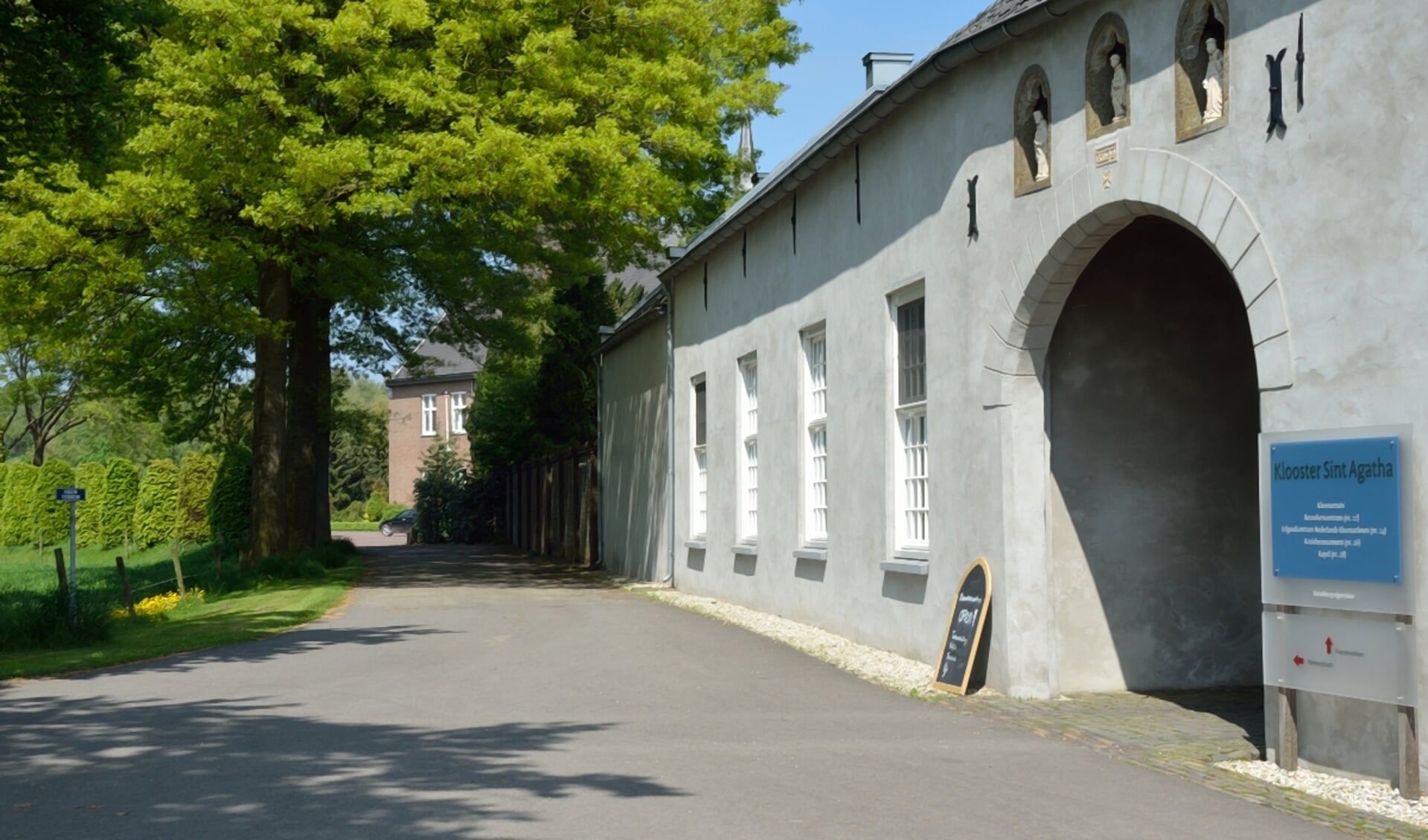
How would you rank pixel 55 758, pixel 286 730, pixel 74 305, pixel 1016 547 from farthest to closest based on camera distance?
pixel 74 305 → pixel 1016 547 → pixel 286 730 → pixel 55 758

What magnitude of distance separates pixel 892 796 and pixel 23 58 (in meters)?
10.9

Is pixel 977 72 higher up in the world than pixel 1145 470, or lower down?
higher up

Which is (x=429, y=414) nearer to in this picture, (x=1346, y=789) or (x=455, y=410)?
(x=455, y=410)

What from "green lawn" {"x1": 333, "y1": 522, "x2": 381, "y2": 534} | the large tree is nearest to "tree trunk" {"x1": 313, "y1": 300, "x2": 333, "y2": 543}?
the large tree

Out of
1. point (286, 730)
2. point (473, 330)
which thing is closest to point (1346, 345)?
point (286, 730)

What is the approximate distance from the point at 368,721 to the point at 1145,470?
19.0 ft

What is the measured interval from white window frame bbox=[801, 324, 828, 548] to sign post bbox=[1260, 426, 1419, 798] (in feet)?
27.7

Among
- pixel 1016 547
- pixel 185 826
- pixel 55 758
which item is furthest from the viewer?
pixel 1016 547

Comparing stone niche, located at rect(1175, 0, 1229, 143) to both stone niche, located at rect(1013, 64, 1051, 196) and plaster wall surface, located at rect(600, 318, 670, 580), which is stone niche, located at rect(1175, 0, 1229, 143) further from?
plaster wall surface, located at rect(600, 318, 670, 580)

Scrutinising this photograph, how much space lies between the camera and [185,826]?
636 cm

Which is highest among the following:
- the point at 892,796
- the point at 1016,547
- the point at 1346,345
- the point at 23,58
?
the point at 23,58

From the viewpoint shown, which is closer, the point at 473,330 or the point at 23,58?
the point at 23,58

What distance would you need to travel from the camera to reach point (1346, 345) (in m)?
7.48

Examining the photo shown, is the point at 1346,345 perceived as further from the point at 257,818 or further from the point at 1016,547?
Answer: the point at 257,818
